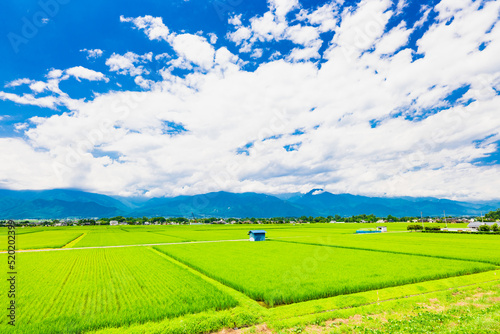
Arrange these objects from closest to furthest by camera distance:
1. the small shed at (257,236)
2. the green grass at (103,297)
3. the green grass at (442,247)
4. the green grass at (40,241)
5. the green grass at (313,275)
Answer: the green grass at (103,297) < the green grass at (313,275) < the green grass at (442,247) < the green grass at (40,241) < the small shed at (257,236)

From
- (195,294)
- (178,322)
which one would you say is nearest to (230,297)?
(195,294)

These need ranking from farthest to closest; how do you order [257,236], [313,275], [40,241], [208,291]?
1. [40,241]
2. [257,236]
3. [313,275]
4. [208,291]

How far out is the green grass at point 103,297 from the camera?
13.5m

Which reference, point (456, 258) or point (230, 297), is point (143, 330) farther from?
point (456, 258)

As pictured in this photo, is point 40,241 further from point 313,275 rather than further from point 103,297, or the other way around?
point 313,275

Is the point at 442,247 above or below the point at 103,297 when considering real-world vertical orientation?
below

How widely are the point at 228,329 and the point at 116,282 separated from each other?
13.4 meters

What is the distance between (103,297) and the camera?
17.6 meters

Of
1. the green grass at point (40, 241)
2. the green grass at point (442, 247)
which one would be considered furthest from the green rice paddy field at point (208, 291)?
the green grass at point (40, 241)

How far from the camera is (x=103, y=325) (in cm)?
1311

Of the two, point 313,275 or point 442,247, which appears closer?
point 313,275

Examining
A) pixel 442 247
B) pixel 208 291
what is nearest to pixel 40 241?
pixel 208 291

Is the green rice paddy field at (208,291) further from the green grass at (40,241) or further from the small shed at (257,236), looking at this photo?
the green grass at (40,241)

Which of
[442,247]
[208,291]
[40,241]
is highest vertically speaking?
[40,241]
